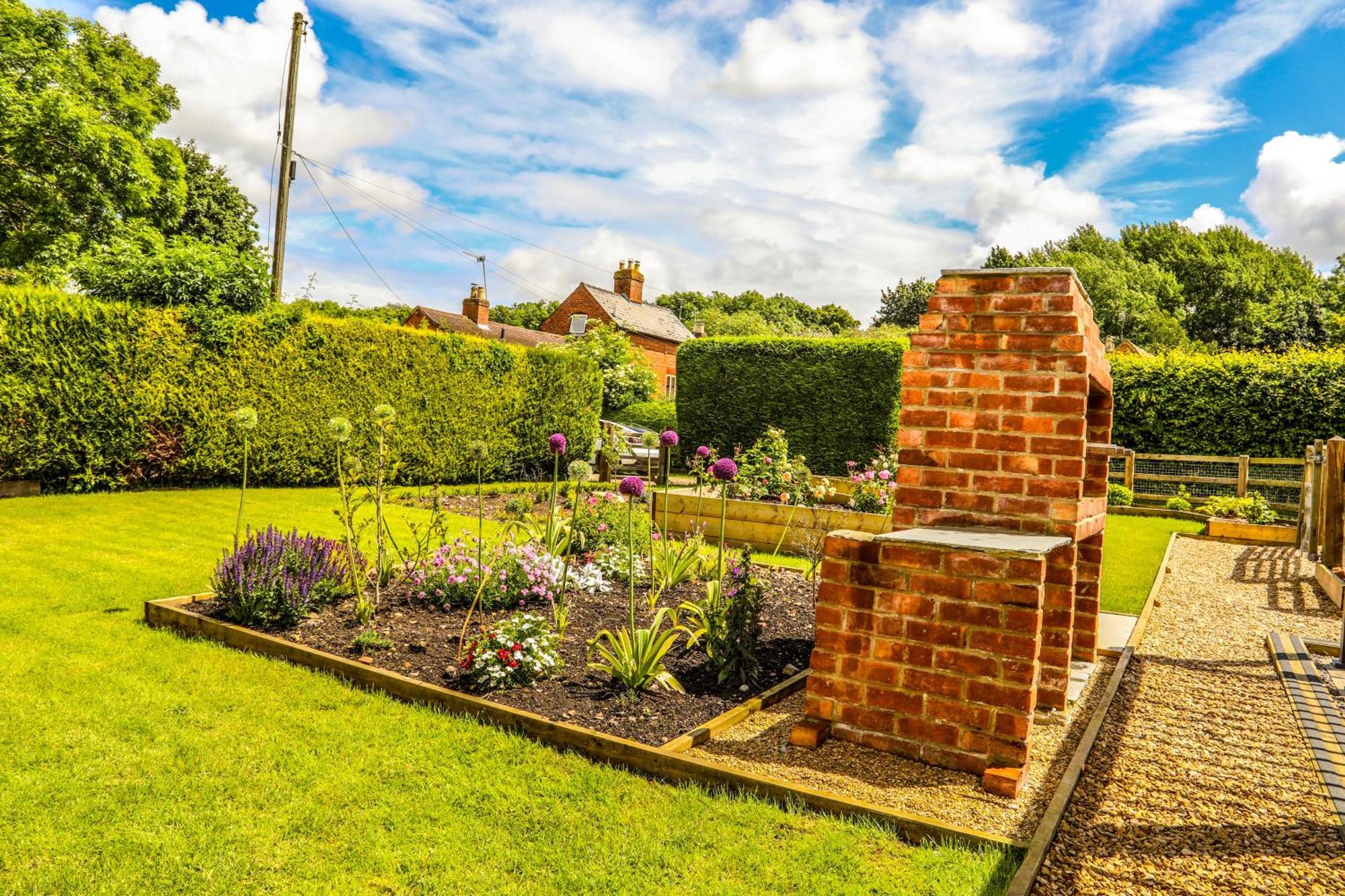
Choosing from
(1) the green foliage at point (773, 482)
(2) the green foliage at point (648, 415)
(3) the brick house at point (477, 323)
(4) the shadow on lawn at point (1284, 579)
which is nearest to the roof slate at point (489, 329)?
(3) the brick house at point (477, 323)

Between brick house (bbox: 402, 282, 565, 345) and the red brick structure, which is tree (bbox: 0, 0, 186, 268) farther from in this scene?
the red brick structure

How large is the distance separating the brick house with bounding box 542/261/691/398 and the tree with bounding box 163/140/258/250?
1612 centimetres

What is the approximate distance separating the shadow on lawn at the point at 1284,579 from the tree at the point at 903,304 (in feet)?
152

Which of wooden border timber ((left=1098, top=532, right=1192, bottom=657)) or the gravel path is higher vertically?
wooden border timber ((left=1098, top=532, right=1192, bottom=657))

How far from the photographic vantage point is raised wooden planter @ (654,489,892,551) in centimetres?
869

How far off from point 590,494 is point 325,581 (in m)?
3.24

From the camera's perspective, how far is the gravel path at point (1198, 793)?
249 centimetres

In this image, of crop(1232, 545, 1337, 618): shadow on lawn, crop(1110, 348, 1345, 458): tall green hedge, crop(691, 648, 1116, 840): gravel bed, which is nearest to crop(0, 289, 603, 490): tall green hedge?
crop(691, 648, 1116, 840): gravel bed

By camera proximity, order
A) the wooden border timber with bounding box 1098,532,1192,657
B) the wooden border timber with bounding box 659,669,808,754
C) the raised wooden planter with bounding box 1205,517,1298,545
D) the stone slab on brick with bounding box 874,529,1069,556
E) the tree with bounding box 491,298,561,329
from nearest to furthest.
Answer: the stone slab on brick with bounding box 874,529,1069,556 < the wooden border timber with bounding box 659,669,808,754 < the wooden border timber with bounding box 1098,532,1192,657 < the raised wooden planter with bounding box 1205,517,1298,545 < the tree with bounding box 491,298,561,329

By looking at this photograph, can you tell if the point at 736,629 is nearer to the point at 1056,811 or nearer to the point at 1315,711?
the point at 1056,811

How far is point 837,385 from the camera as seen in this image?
1820cm

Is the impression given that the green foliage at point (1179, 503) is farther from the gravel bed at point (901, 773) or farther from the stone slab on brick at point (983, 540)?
the stone slab on brick at point (983, 540)

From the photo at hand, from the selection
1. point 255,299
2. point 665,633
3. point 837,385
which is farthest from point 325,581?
point 837,385

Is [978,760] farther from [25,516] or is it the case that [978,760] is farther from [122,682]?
[25,516]
